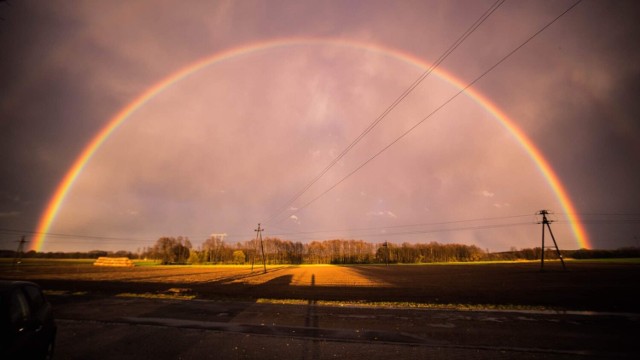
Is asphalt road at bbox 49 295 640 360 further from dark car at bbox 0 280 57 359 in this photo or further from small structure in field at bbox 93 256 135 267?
small structure in field at bbox 93 256 135 267

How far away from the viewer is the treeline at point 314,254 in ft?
468

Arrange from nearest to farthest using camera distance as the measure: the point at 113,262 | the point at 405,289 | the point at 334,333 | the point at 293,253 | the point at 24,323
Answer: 1. the point at 24,323
2. the point at 334,333
3. the point at 405,289
4. the point at 113,262
5. the point at 293,253

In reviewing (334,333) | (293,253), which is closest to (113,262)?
(293,253)

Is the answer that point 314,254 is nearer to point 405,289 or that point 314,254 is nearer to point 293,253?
point 293,253

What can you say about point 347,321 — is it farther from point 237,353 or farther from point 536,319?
point 536,319

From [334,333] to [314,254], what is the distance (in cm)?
16533

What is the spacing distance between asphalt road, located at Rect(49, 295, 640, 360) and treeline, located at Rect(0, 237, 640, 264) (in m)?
125

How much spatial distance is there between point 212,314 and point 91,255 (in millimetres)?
242137

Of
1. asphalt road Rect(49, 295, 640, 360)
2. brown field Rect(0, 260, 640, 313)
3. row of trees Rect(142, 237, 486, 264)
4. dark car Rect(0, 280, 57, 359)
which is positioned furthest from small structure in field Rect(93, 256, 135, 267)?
dark car Rect(0, 280, 57, 359)

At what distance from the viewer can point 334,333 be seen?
9898mm

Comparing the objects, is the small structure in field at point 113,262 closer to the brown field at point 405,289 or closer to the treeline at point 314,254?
the treeline at point 314,254

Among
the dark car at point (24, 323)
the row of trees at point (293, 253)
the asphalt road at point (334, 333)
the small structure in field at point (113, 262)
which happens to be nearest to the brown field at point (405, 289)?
the asphalt road at point (334, 333)

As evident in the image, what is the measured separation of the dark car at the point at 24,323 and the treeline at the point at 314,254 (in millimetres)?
133819

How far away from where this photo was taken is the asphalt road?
8016 mm
